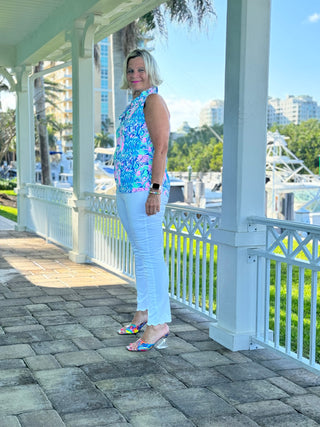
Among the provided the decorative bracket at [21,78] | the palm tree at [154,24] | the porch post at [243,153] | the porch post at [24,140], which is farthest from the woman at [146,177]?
the palm tree at [154,24]

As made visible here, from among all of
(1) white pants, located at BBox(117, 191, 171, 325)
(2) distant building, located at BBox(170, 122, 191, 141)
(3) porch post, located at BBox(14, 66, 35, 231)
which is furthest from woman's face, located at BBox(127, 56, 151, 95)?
(2) distant building, located at BBox(170, 122, 191, 141)

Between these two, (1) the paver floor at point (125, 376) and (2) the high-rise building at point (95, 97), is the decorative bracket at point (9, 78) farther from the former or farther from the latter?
(2) the high-rise building at point (95, 97)

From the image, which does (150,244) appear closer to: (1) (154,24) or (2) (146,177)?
(2) (146,177)

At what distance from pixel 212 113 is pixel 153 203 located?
113 meters

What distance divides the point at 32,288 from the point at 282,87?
94276mm

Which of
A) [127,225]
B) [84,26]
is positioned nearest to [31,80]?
[84,26]

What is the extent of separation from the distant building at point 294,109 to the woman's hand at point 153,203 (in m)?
83.8

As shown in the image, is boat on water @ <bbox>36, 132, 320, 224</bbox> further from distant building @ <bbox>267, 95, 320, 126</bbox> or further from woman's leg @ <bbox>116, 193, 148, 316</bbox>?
distant building @ <bbox>267, 95, 320, 126</bbox>

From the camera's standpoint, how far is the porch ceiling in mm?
5805

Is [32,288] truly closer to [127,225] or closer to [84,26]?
[127,225]

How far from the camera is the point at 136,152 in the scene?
3.36 metres

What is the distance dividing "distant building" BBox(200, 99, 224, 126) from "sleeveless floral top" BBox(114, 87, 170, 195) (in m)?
107

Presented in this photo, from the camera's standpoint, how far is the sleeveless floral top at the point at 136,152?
11.0ft

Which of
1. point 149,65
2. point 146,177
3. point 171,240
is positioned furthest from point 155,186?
point 171,240
